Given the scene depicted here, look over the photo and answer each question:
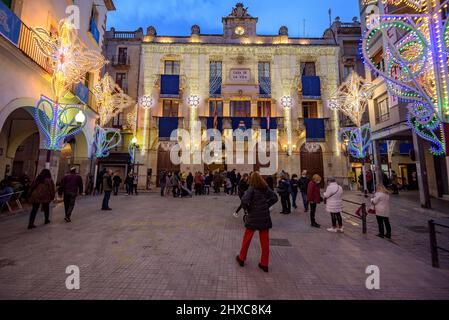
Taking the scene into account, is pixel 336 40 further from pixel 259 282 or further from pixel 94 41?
pixel 259 282

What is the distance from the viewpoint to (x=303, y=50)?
23.3 metres

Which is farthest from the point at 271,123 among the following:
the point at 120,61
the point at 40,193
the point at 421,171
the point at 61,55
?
the point at 40,193

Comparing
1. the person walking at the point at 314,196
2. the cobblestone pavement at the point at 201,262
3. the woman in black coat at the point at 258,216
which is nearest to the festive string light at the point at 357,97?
the cobblestone pavement at the point at 201,262

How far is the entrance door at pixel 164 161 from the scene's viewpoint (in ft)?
72.0

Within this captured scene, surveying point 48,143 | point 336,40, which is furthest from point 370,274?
point 336,40

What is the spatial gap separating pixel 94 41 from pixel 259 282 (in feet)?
57.3

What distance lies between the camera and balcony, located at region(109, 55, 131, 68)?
923 inches

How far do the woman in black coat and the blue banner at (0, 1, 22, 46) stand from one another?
30.8 ft

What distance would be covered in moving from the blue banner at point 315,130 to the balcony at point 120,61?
20.9 metres

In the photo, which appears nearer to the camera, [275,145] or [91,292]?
[91,292]

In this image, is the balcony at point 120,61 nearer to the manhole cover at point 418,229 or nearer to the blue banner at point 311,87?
the blue banner at point 311,87

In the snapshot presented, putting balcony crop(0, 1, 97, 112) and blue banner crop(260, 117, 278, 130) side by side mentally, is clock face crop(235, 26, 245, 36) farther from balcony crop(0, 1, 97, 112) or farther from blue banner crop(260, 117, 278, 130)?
balcony crop(0, 1, 97, 112)

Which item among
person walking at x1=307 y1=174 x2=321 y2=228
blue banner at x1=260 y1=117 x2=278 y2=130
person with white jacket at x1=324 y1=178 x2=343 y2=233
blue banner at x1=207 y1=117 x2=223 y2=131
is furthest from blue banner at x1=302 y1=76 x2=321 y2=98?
person with white jacket at x1=324 y1=178 x2=343 y2=233
